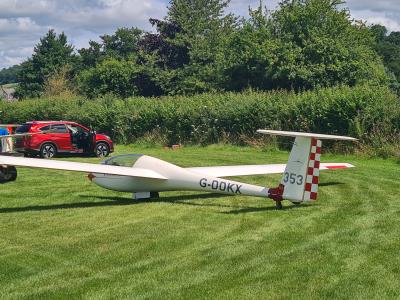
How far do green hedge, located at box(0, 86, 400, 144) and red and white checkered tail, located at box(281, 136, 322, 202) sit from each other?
15232 millimetres

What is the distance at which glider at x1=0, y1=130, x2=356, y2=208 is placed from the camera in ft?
41.7

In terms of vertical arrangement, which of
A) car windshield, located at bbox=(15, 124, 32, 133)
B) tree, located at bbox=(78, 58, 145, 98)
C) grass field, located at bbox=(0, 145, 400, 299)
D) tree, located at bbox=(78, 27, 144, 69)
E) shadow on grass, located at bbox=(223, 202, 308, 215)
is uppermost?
tree, located at bbox=(78, 27, 144, 69)

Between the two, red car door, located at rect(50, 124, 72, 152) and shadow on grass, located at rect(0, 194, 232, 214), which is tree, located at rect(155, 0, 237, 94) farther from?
shadow on grass, located at rect(0, 194, 232, 214)

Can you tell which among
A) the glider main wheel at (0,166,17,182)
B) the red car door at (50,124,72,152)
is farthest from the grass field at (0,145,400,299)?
the red car door at (50,124,72,152)

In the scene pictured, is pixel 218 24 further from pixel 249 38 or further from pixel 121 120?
pixel 121 120

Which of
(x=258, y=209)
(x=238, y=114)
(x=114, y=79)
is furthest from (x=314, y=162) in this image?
(x=114, y=79)

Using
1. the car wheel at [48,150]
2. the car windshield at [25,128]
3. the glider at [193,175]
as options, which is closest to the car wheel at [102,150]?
the car wheel at [48,150]

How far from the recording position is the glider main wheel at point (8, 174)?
61.9ft

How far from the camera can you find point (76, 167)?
14602 mm

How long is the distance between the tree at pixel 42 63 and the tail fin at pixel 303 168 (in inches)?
3175

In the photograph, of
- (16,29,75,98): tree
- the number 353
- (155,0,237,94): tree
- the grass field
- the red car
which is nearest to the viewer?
the grass field

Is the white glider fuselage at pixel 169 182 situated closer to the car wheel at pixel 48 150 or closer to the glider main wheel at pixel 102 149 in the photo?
the car wheel at pixel 48 150

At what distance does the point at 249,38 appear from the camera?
54562 mm

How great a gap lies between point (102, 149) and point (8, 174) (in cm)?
1021
